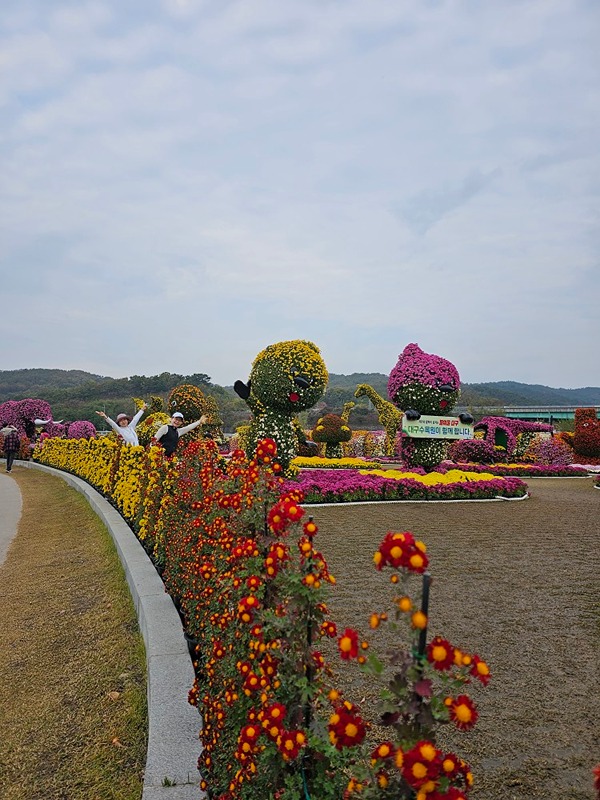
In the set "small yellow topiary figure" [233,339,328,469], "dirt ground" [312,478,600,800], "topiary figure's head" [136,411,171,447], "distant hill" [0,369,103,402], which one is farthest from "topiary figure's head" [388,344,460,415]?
"distant hill" [0,369,103,402]

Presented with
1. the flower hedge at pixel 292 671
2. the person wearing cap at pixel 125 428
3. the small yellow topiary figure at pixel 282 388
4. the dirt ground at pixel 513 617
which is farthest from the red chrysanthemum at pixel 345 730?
the small yellow topiary figure at pixel 282 388

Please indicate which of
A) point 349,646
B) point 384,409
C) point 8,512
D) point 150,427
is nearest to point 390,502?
point 8,512

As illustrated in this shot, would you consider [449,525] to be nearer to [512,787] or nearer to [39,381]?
[512,787]

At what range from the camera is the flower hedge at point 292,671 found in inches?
51.0

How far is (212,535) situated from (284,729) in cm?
184

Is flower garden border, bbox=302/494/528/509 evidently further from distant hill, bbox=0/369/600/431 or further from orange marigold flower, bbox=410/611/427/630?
distant hill, bbox=0/369/600/431

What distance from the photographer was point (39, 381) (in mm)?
95438

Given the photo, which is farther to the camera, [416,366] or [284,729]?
[416,366]

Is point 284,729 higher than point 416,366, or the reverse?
point 416,366

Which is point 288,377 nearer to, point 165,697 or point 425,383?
point 425,383

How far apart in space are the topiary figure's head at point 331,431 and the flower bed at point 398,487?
469 inches

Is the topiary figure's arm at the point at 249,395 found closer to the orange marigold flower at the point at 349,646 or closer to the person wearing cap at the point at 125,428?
the person wearing cap at the point at 125,428

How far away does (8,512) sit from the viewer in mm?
10195

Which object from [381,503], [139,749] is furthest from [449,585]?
[381,503]
